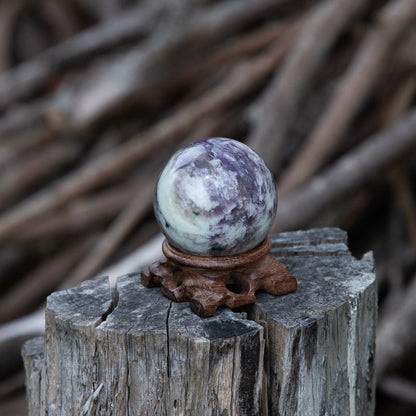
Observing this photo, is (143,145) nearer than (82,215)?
Yes

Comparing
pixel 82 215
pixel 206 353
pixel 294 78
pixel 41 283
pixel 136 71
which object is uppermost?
pixel 136 71

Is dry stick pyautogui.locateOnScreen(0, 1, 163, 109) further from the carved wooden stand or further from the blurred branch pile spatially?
the carved wooden stand

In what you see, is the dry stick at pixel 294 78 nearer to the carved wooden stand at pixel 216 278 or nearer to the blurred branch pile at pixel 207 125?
the blurred branch pile at pixel 207 125

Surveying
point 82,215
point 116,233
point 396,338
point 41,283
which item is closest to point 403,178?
point 396,338

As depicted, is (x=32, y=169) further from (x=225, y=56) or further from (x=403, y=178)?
(x=403, y=178)

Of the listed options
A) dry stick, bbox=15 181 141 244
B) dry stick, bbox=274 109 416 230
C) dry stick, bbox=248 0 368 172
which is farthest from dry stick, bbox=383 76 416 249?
dry stick, bbox=15 181 141 244

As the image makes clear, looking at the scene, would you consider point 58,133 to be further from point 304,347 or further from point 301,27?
point 304,347

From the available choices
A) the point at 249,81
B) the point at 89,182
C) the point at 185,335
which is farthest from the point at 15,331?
the point at 249,81
